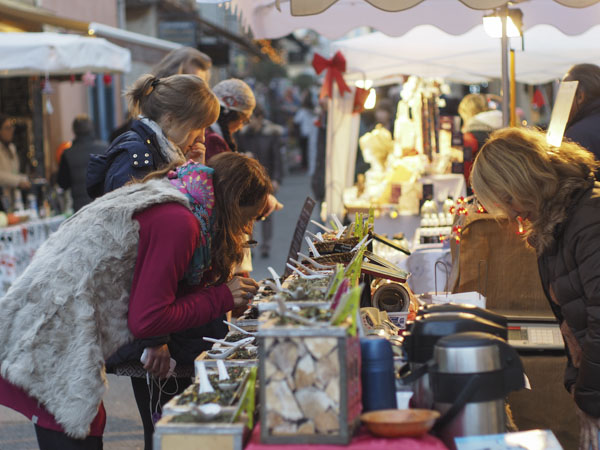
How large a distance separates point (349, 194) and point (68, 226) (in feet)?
19.4

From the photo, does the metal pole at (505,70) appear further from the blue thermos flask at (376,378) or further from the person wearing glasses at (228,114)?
the blue thermos flask at (376,378)

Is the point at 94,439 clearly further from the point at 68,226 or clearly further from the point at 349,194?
the point at 349,194

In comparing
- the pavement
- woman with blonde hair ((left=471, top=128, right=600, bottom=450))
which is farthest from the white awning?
woman with blonde hair ((left=471, top=128, right=600, bottom=450))

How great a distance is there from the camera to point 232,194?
2920 mm

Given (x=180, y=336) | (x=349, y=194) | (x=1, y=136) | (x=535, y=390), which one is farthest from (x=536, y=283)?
(x=1, y=136)

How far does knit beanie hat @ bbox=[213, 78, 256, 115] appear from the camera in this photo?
533cm

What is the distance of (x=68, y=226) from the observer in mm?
2816

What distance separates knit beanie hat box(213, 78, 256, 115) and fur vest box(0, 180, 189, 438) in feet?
8.75

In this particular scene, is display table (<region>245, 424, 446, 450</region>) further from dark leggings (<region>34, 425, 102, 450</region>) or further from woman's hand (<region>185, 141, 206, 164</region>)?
woman's hand (<region>185, 141, 206, 164</region>)

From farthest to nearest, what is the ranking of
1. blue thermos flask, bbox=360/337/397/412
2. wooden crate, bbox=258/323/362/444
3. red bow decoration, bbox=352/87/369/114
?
red bow decoration, bbox=352/87/369/114, blue thermos flask, bbox=360/337/397/412, wooden crate, bbox=258/323/362/444

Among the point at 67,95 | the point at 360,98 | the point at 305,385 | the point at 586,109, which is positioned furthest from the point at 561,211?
the point at 67,95

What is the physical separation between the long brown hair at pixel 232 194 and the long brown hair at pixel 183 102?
0.56m

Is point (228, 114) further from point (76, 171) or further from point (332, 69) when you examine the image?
point (76, 171)

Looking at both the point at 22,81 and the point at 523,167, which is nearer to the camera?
the point at 523,167
